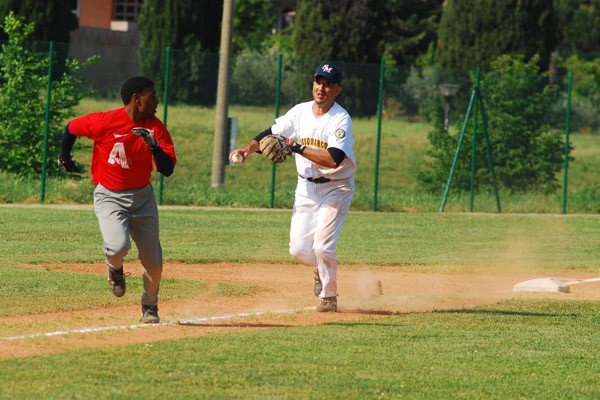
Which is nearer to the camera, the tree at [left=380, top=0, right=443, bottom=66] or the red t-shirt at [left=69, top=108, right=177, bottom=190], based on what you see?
the red t-shirt at [left=69, top=108, right=177, bottom=190]

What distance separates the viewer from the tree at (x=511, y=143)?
24359 mm

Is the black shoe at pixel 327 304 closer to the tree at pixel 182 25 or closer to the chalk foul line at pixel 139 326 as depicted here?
the chalk foul line at pixel 139 326

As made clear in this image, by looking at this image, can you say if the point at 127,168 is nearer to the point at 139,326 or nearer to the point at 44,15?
the point at 139,326

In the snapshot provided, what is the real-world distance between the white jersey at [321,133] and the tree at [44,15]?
2087 cm

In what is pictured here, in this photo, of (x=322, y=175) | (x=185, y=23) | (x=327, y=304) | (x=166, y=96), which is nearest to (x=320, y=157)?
(x=322, y=175)

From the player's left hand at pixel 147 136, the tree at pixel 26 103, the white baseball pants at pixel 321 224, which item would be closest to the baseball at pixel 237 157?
the white baseball pants at pixel 321 224

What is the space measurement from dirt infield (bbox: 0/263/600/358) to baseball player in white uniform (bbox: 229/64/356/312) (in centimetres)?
47

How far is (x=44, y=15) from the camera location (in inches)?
1221

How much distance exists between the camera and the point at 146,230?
9.16 metres

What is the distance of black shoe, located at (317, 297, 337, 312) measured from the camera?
34.3 ft

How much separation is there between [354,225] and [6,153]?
6.22 metres

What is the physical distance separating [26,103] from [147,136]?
1295 cm

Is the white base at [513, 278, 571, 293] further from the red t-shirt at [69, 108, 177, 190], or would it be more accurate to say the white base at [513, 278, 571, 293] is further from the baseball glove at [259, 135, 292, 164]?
the red t-shirt at [69, 108, 177, 190]

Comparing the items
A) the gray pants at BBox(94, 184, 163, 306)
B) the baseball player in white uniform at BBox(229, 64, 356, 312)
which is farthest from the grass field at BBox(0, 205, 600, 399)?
the baseball player in white uniform at BBox(229, 64, 356, 312)
